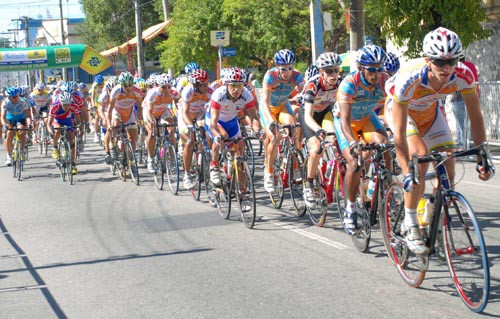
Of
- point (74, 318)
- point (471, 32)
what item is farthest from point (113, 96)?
point (74, 318)

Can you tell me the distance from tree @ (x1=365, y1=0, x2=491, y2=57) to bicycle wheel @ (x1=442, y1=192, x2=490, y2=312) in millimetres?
12160

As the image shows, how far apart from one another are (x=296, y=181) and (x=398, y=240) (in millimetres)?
3819

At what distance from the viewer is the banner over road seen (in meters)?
39.6

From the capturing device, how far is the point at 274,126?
10.3 m

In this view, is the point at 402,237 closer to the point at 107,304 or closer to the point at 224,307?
the point at 224,307

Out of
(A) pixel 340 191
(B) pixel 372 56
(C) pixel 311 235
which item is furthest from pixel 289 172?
(B) pixel 372 56

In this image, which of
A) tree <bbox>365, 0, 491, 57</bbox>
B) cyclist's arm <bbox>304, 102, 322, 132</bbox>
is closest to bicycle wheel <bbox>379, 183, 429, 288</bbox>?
cyclist's arm <bbox>304, 102, 322, 132</bbox>

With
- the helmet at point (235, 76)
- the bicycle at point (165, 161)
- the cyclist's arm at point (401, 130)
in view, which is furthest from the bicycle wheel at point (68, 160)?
the cyclist's arm at point (401, 130)

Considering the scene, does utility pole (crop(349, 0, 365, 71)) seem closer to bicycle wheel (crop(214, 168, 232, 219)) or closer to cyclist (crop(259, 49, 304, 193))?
cyclist (crop(259, 49, 304, 193))

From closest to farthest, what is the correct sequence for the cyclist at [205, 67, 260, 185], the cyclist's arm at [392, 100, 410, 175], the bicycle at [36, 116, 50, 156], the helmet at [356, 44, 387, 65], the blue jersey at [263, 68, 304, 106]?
the cyclist's arm at [392, 100, 410, 175] → the helmet at [356, 44, 387, 65] → the cyclist at [205, 67, 260, 185] → the blue jersey at [263, 68, 304, 106] → the bicycle at [36, 116, 50, 156]

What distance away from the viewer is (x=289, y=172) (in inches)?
420

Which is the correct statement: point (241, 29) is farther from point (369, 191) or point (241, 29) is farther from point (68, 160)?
point (369, 191)

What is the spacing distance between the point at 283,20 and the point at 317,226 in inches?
995

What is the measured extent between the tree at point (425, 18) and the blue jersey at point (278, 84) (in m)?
6.04
